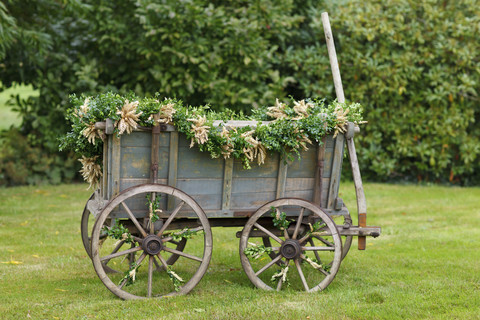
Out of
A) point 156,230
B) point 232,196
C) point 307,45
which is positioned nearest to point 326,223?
point 232,196

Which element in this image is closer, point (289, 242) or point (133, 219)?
point (133, 219)

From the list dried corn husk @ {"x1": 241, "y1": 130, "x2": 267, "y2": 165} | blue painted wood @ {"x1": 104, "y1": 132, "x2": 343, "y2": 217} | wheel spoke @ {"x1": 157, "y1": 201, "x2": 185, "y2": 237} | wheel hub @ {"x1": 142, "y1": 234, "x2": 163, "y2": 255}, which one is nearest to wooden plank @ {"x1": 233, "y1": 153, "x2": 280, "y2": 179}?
blue painted wood @ {"x1": 104, "y1": 132, "x2": 343, "y2": 217}

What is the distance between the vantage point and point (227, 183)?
190 inches

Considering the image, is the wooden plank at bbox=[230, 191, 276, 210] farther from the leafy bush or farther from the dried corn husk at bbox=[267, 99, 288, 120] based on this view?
the leafy bush

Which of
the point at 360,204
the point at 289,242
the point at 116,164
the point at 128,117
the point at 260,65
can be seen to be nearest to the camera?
the point at 128,117

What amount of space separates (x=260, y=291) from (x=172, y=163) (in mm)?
1212

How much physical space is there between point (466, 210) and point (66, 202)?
5779 mm

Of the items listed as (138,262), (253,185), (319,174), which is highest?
(319,174)

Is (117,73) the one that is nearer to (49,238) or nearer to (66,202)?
(66,202)

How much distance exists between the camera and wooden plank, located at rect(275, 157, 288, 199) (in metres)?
4.91

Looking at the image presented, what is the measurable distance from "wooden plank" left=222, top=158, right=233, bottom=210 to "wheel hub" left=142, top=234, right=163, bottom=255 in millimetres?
580

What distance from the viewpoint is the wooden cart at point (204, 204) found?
4.55m

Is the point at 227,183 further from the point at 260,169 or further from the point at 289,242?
the point at 289,242

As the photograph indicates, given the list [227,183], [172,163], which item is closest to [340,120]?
[227,183]
